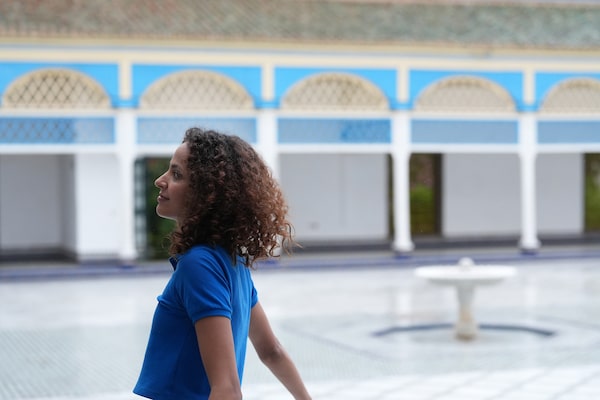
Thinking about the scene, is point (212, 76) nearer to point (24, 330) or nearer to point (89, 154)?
point (89, 154)

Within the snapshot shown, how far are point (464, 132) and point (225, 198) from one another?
1609 centimetres

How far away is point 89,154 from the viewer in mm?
17125

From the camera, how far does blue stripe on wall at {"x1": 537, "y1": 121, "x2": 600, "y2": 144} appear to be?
18.7m

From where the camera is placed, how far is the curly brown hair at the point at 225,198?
8.25 feet

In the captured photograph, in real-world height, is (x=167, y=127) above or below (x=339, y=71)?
below

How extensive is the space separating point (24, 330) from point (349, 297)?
4.37 meters

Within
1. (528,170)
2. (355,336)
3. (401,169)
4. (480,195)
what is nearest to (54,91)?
(401,169)

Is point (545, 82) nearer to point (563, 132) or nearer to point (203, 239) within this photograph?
point (563, 132)

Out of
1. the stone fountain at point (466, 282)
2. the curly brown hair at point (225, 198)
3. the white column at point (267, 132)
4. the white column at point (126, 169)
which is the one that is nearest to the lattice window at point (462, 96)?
the white column at point (267, 132)

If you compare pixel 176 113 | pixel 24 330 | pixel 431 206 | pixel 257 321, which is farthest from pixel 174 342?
pixel 431 206

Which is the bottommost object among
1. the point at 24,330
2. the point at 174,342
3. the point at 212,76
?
the point at 24,330

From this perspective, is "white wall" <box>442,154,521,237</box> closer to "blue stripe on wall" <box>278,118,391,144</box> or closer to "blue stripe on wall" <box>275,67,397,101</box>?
"blue stripe on wall" <box>278,118,391,144</box>

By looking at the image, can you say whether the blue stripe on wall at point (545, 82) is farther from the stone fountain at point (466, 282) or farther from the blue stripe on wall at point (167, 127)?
the stone fountain at point (466, 282)

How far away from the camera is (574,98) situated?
61.8 feet
